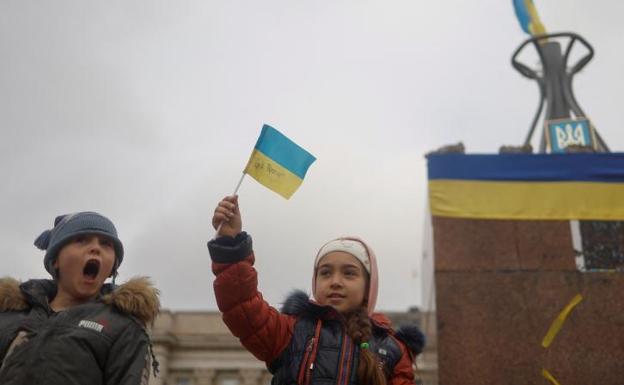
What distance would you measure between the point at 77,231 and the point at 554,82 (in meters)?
13.8

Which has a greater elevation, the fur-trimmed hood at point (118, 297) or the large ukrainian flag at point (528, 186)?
the large ukrainian flag at point (528, 186)

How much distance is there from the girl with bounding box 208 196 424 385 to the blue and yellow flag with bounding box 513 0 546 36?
45.5 feet

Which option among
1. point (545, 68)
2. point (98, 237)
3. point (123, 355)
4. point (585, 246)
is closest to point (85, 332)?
point (123, 355)

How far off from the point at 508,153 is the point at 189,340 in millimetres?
27274

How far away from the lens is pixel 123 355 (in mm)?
2645

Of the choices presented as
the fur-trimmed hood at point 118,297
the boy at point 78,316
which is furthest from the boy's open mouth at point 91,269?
the fur-trimmed hood at point 118,297

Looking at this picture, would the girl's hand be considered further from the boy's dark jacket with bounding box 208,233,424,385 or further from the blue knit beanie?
the blue knit beanie

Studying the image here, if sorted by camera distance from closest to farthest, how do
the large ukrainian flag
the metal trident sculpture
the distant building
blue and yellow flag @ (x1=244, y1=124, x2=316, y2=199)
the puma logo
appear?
the puma logo < blue and yellow flag @ (x1=244, y1=124, x2=316, y2=199) < the large ukrainian flag < the metal trident sculpture < the distant building

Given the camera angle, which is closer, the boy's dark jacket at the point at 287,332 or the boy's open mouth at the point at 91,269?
the boy's dark jacket at the point at 287,332

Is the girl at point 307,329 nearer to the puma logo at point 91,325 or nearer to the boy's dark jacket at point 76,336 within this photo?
the boy's dark jacket at point 76,336

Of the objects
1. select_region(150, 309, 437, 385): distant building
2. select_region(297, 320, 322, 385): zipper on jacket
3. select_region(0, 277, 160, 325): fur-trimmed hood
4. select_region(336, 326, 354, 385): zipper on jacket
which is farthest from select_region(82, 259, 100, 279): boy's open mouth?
select_region(150, 309, 437, 385): distant building

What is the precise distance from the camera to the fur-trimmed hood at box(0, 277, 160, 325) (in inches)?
109

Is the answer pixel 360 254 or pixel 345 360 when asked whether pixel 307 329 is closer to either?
pixel 345 360

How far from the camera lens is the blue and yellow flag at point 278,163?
10.5 ft
